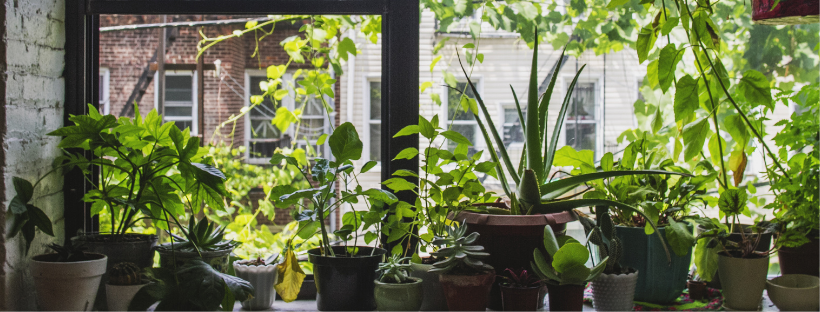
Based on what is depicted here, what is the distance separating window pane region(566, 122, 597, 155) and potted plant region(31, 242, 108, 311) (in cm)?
410

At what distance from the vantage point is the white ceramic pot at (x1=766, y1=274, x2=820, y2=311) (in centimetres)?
107

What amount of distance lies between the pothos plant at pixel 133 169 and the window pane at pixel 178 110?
4.92m

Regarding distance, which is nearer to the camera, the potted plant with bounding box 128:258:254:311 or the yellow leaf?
the potted plant with bounding box 128:258:254:311

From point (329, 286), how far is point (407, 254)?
24 cm

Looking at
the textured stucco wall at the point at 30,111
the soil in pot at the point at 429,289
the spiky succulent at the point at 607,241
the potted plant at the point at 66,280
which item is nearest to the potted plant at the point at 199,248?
the potted plant at the point at 66,280

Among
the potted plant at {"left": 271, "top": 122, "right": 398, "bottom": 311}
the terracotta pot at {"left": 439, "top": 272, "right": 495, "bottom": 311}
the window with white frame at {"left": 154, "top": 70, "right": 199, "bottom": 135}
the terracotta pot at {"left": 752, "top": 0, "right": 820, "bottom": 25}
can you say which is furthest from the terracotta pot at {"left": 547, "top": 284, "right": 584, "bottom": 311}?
the window with white frame at {"left": 154, "top": 70, "right": 199, "bottom": 135}

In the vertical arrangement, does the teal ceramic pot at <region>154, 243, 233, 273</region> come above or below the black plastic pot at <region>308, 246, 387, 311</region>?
above

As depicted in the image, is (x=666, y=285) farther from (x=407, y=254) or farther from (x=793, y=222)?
(x=407, y=254)

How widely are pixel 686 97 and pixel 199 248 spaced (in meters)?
1.04

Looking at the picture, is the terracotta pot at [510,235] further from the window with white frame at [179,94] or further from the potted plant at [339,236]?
the window with white frame at [179,94]

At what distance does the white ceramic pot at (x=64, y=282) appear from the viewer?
1.01 metres

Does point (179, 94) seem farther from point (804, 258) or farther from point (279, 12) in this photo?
point (804, 258)

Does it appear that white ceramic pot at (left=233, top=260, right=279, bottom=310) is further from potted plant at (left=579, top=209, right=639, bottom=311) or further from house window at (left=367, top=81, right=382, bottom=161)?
house window at (left=367, top=81, right=382, bottom=161)

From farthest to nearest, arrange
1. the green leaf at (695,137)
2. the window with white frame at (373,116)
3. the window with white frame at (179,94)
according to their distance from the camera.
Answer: the window with white frame at (179,94) → the window with white frame at (373,116) → the green leaf at (695,137)
